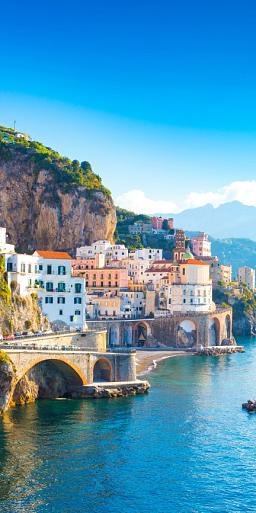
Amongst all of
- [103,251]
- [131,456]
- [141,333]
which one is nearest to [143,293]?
[141,333]

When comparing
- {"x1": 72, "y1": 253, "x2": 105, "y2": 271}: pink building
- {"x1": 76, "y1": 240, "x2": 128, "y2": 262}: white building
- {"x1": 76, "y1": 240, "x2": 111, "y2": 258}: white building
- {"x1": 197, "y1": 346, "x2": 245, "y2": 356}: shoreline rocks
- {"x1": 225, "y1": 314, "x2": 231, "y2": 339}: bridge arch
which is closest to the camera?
{"x1": 197, "y1": 346, "x2": 245, "y2": 356}: shoreline rocks

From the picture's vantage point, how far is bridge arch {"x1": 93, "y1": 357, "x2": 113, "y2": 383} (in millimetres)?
83750

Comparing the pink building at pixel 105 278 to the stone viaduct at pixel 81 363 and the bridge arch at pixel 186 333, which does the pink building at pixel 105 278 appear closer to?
the bridge arch at pixel 186 333

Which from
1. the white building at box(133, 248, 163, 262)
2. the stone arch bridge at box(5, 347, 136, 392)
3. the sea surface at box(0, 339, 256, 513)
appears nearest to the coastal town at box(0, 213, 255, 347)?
the white building at box(133, 248, 163, 262)

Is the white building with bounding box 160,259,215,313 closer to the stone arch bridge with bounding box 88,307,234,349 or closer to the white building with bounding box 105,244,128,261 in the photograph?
the stone arch bridge with bounding box 88,307,234,349

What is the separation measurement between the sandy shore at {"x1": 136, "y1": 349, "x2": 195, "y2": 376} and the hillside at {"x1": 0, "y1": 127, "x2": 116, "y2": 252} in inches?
1653

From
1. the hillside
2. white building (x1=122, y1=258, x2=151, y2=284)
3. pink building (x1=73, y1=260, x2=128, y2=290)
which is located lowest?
pink building (x1=73, y1=260, x2=128, y2=290)

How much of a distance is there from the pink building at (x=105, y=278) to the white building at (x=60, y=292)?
4596 centimetres

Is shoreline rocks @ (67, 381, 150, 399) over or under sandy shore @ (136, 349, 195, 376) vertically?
under

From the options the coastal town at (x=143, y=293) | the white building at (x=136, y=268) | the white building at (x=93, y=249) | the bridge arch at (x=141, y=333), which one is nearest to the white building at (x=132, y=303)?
the coastal town at (x=143, y=293)

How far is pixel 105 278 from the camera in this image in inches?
5930

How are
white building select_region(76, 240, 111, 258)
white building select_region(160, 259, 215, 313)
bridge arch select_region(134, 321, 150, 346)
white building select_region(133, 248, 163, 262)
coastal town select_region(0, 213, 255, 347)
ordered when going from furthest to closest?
white building select_region(133, 248, 163, 262) < white building select_region(76, 240, 111, 258) < white building select_region(160, 259, 215, 313) < coastal town select_region(0, 213, 255, 347) < bridge arch select_region(134, 321, 150, 346)

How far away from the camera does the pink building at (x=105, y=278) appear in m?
150

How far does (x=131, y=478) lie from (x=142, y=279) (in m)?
108
